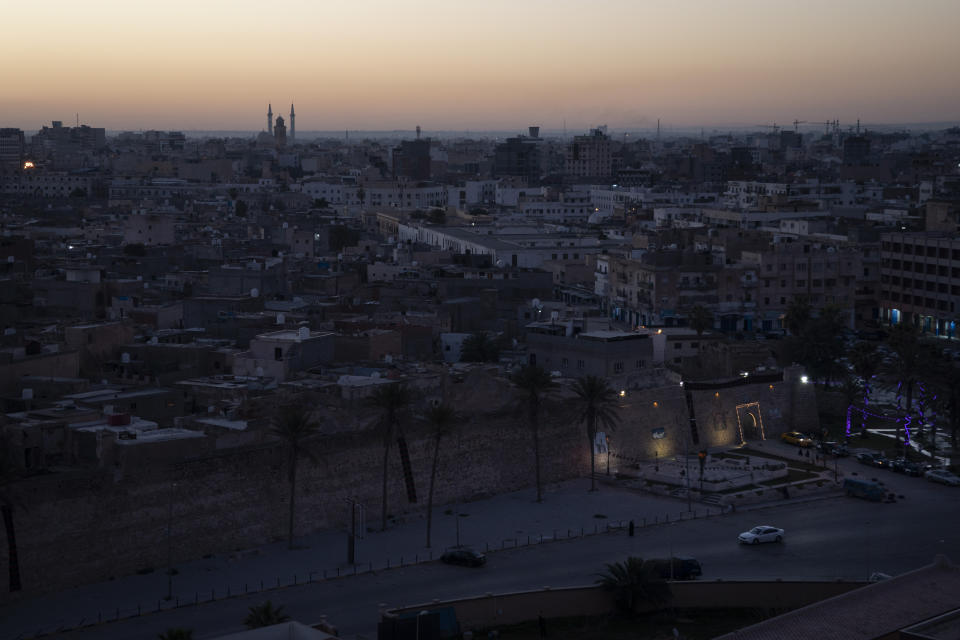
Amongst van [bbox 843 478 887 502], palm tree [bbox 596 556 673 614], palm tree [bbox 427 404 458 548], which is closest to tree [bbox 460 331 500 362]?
palm tree [bbox 427 404 458 548]

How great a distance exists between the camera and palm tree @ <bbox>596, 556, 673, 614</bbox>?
64.5ft

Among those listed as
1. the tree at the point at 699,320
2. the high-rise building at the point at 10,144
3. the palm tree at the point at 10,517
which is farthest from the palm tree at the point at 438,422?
the high-rise building at the point at 10,144

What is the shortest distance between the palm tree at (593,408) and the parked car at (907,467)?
213 inches

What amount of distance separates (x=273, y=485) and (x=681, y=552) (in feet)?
20.6

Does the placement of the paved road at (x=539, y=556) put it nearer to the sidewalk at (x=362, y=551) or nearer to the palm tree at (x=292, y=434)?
the sidewalk at (x=362, y=551)

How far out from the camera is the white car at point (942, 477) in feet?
87.9

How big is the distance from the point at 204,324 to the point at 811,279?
779 inches

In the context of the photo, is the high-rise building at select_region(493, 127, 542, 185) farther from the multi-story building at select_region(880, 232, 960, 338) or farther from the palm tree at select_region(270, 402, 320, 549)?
the palm tree at select_region(270, 402, 320, 549)

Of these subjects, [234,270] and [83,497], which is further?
[234,270]

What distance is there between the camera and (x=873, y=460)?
28.3m

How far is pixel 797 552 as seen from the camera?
22500 millimetres

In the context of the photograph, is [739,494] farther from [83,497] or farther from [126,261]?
[126,261]

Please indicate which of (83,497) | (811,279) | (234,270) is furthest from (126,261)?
(83,497)

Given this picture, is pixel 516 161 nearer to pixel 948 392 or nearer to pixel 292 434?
pixel 948 392
